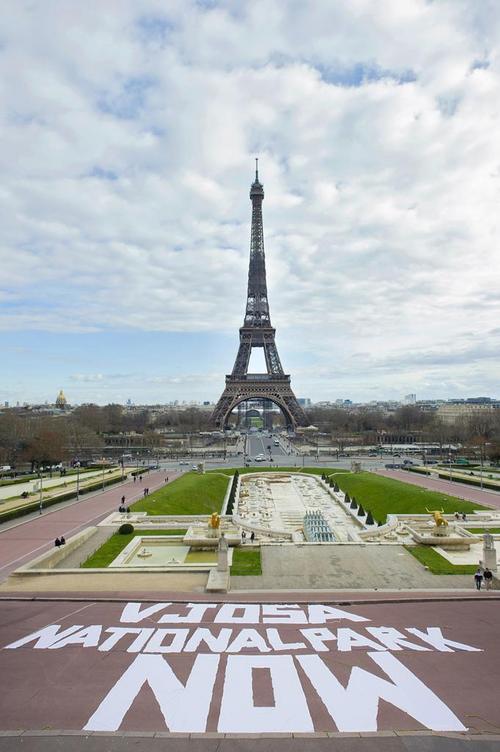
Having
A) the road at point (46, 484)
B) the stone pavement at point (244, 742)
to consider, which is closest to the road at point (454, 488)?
the stone pavement at point (244, 742)

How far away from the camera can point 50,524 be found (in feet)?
106

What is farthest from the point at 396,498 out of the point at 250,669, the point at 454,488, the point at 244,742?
the point at 244,742

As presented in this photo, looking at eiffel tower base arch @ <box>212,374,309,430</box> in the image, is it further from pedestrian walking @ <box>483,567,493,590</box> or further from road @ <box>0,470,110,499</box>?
pedestrian walking @ <box>483,567,493,590</box>

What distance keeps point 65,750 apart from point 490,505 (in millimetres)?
36748

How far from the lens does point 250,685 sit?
38.1 ft

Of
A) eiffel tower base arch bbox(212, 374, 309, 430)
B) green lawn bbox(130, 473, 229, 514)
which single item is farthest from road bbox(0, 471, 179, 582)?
eiffel tower base arch bbox(212, 374, 309, 430)

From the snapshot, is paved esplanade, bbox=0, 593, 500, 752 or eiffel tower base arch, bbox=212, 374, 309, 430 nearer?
paved esplanade, bbox=0, 593, 500, 752

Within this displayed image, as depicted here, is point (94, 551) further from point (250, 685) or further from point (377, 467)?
point (377, 467)

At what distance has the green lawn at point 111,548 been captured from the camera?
23.9 m

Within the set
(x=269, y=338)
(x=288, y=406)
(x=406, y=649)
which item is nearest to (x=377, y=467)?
(x=288, y=406)

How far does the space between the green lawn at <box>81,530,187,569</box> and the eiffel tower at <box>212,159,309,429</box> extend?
7221 centimetres

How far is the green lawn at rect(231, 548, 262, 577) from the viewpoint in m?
22.1

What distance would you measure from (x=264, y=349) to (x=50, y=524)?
7937cm

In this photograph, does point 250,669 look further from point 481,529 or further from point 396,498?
point 396,498
